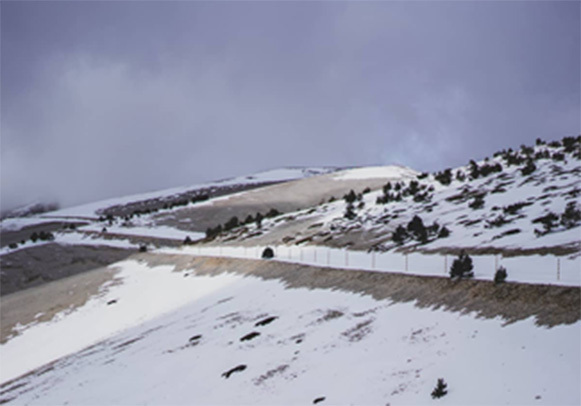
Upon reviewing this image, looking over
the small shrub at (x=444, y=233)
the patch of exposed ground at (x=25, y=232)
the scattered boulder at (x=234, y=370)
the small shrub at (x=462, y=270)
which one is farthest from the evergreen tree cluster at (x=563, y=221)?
the patch of exposed ground at (x=25, y=232)

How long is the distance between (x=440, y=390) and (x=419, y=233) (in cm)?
3037

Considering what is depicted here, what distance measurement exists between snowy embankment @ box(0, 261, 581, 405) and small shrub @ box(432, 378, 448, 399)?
0.27 m

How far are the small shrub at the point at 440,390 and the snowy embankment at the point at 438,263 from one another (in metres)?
8.41

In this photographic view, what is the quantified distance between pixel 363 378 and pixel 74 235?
106m

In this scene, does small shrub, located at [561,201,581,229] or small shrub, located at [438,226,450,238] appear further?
small shrub, located at [438,226,450,238]

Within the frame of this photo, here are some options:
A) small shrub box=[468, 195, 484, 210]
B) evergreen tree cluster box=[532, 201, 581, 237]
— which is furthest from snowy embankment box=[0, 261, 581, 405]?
small shrub box=[468, 195, 484, 210]

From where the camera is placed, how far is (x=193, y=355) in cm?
2920

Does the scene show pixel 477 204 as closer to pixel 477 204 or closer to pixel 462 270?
pixel 477 204

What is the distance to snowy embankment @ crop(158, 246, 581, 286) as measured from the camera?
79.3 ft

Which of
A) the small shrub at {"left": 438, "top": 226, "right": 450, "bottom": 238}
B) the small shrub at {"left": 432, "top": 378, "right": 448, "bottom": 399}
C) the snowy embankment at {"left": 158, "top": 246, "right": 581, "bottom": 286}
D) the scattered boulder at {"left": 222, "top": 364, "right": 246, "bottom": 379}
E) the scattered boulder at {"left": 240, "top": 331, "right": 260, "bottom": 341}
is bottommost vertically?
the scattered boulder at {"left": 222, "top": 364, "right": 246, "bottom": 379}

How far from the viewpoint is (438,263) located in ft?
113

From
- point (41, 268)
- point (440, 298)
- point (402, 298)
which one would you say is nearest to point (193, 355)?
point (402, 298)

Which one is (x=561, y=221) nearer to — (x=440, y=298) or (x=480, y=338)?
(x=440, y=298)

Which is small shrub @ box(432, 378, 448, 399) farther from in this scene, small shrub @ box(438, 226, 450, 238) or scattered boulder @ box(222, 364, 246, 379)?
small shrub @ box(438, 226, 450, 238)
